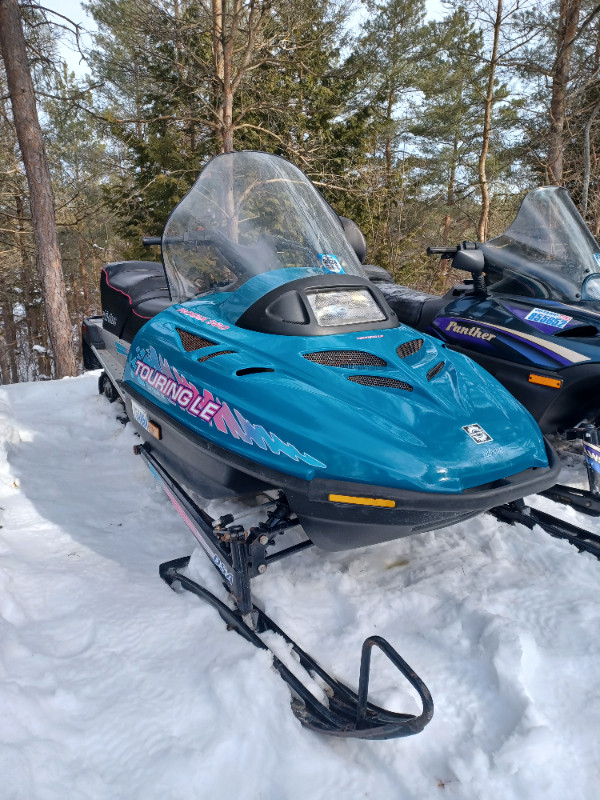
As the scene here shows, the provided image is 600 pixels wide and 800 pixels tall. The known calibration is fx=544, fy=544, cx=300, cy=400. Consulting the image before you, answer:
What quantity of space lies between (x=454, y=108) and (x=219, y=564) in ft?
56.5

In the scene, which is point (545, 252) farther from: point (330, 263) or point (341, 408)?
point (341, 408)

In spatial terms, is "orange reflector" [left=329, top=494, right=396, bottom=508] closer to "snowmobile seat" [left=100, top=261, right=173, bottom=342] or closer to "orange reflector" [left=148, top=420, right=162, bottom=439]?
"orange reflector" [left=148, top=420, right=162, bottom=439]

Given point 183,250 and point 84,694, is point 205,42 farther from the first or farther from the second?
point 84,694

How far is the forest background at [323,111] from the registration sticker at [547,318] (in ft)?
19.5

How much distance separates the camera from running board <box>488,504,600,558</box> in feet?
7.61

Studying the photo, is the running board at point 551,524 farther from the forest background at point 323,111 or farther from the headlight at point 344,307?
the forest background at point 323,111

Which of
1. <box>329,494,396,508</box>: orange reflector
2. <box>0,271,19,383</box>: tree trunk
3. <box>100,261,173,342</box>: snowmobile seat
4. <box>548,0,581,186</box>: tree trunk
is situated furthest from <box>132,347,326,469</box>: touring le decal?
<box>0,271,19,383</box>: tree trunk

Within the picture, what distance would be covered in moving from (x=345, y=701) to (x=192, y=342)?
1552 mm

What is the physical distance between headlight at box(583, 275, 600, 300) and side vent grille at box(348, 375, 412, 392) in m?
1.92

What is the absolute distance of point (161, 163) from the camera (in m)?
10.9

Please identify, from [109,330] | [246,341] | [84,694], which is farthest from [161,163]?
[84,694]

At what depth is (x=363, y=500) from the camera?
171cm

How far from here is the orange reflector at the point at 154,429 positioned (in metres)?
2.58

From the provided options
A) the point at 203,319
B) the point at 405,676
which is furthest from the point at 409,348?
the point at 405,676
